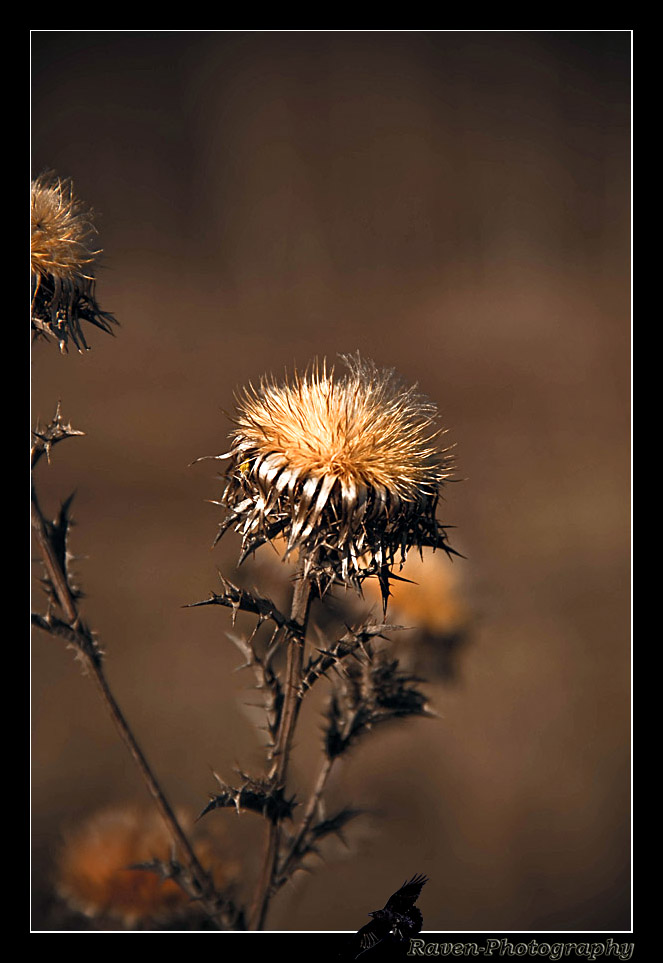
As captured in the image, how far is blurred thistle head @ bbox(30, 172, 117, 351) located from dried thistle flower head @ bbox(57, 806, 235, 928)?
816mm

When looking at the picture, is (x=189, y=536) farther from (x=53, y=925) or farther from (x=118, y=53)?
(x=118, y=53)

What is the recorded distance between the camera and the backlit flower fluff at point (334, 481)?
2.78 feet

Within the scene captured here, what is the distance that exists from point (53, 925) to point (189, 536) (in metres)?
0.66

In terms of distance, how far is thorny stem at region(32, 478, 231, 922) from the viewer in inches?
41.2

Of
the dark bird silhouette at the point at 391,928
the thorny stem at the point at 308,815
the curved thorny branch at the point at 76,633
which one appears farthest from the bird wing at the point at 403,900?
the curved thorny branch at the point at 76,633

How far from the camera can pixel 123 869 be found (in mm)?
1230

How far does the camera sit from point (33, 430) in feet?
3.82

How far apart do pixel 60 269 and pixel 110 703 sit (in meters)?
0.64
